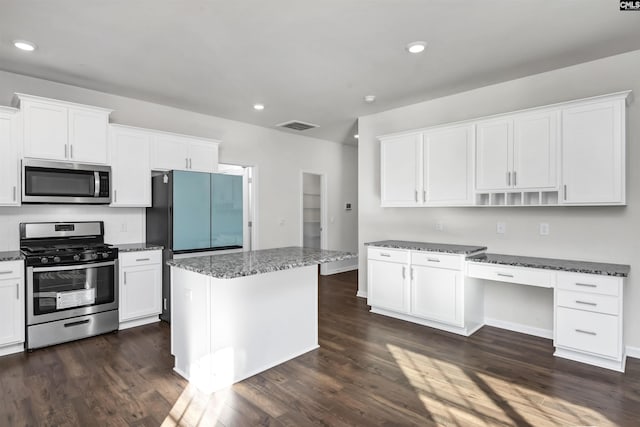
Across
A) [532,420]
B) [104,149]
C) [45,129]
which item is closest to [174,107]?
[104,149]

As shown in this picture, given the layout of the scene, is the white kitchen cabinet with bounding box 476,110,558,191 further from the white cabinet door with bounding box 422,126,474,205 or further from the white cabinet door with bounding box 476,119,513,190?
the white cabinet door with bounding box 422,126,474,205

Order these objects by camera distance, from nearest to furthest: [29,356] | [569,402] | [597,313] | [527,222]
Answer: [569,402] < [597,313] < [29,356] < [527,222]

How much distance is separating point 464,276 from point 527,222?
2.93ft

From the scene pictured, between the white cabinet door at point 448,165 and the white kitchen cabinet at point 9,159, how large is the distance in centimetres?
420

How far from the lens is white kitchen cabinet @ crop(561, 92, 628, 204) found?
2.94 metres

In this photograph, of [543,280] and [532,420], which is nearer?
[532,420]

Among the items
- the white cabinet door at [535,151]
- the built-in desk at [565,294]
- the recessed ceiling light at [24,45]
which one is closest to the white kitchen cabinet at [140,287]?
the recessed ceiling light at [24,45]

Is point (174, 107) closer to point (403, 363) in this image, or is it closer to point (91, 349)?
point (91, 349)

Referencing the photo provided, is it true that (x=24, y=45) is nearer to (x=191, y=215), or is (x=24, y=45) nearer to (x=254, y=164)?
(x=191, y=215)

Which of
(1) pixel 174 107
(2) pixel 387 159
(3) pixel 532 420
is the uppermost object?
(1) pixel 174 107

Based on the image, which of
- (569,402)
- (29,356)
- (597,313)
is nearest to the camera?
(569,402)

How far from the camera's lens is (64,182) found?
361 cm

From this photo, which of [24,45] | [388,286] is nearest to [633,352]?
[388,286]

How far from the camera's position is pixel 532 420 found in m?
2.19
